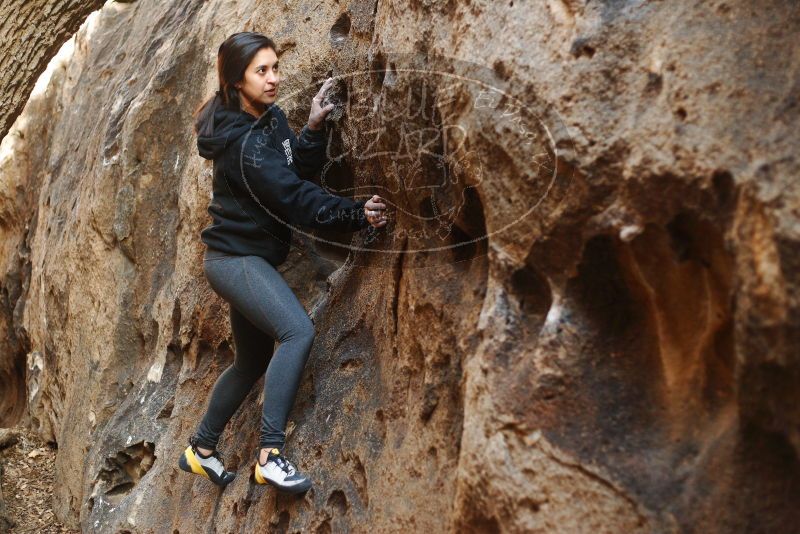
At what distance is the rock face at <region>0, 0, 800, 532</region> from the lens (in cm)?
219

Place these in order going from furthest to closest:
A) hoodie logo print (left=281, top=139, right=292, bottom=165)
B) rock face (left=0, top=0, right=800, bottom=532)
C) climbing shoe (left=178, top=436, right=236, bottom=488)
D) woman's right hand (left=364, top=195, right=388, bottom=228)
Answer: climbing shoe (left=178, top=436, right=236, bottom=488)
hoodie logo print (left=281, top=139, right=292, bottom=165)
woman's right hand (left=364, top=195, right=388, bottom=228)
rock face (left=0, top=0, right=800, bottom=532)

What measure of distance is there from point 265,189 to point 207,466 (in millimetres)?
1290

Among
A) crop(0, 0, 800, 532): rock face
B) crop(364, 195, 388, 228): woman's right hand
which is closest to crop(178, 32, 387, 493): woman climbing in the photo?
crop(364, 195, 388, 228): woman's right hand

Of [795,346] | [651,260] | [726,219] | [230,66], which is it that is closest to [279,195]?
[230,66]

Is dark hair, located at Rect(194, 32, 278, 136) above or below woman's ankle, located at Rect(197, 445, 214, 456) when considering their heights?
above

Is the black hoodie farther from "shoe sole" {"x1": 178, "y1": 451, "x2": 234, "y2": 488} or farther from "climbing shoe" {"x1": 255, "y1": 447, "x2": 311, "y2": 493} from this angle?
"shoe sole" {"x1": 178, "y1": 451, "x2": 234, "y2": 488}

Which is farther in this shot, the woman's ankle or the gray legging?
the woman's ankle

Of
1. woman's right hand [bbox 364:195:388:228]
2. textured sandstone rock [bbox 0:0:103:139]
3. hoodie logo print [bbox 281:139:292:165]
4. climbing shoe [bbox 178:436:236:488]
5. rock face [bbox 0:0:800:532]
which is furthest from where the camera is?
textured sandstone rock [bbox 0:0:103:139]

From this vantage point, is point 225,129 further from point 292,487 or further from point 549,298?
point 549,298

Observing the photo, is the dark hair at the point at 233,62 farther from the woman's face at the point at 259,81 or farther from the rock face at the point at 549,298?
the rock face at the point at 549,298

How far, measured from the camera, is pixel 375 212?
3.40 meters

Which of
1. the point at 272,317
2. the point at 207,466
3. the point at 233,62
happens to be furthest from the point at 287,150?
the point at 207,466

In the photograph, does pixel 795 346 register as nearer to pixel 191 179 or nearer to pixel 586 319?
pixel 586 319

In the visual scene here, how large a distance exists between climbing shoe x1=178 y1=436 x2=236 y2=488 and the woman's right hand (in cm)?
133
